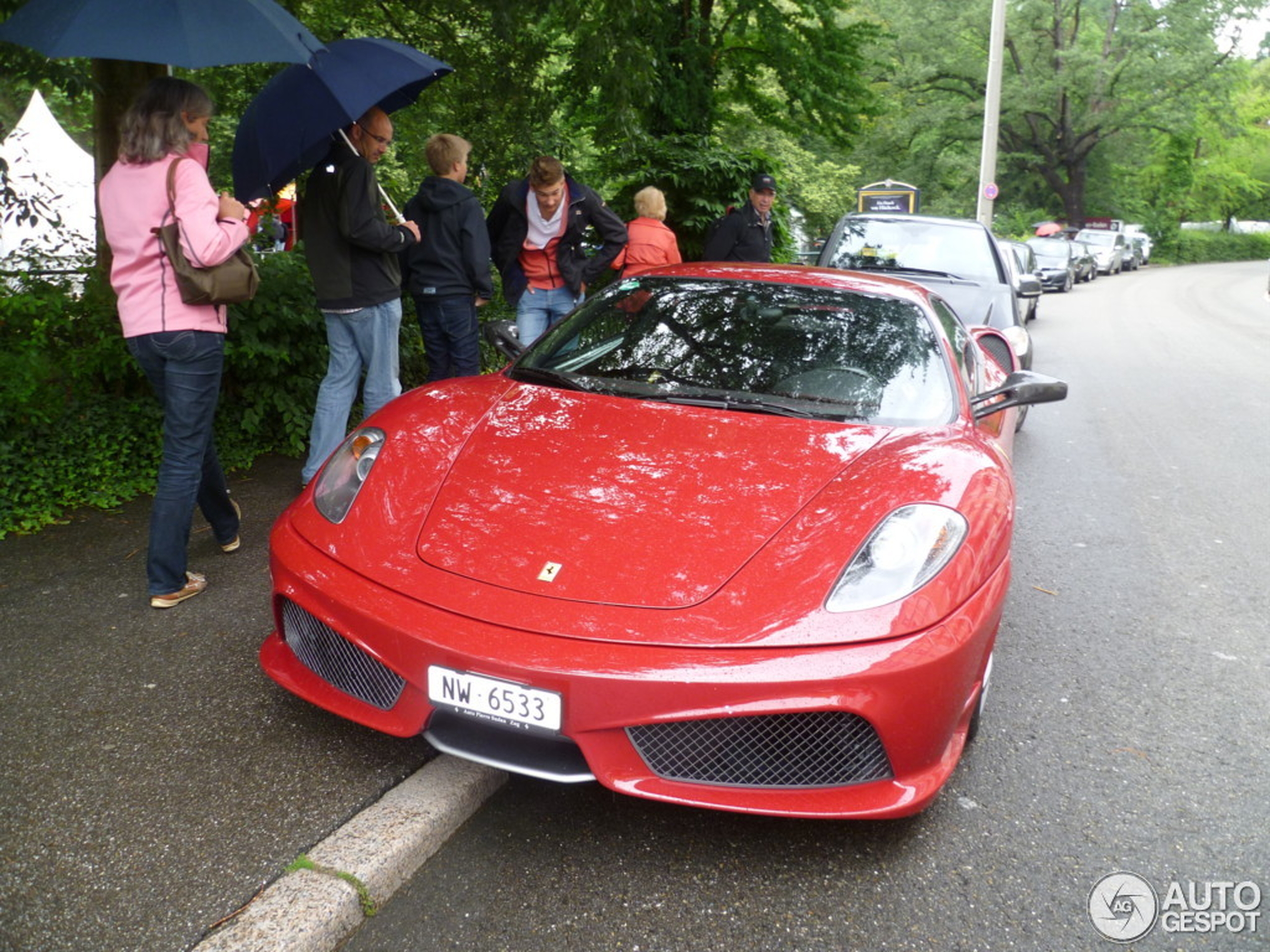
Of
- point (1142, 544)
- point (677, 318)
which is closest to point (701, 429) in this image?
point (677, 318)

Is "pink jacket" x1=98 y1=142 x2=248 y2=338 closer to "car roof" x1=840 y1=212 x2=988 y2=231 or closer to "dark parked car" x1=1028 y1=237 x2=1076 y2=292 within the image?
"car roof" x1=840 y1=212 x2=988 y2=231

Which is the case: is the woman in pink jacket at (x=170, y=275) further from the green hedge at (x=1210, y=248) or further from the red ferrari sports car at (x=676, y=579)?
the green hedge at (x=1210, y=248)

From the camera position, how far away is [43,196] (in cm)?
538

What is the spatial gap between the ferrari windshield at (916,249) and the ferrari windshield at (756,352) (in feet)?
15.3

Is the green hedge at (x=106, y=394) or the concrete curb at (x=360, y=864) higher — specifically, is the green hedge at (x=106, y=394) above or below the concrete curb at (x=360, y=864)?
above

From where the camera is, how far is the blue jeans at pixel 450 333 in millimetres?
5559

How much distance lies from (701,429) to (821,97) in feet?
30.2

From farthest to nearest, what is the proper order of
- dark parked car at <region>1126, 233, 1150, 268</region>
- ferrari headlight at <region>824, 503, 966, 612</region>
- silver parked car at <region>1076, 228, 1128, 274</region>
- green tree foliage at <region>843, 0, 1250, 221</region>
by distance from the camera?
dark parked car at <region>1126, 233, 1150, 268</region> → green tree foliage at <region>843, 0, 1250, 221</region> → silver parked car at <region>1076, 228, 1128, 274</region> → ferrari headlight at <region>824, 503, 966, 612</region>

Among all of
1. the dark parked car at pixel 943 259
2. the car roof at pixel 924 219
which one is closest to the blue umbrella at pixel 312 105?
the dark parked car at pixel 943 259

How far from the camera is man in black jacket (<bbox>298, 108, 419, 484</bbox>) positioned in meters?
4.61

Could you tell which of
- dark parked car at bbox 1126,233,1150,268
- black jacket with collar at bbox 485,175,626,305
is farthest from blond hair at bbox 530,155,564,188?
dark parked car at bbox 1126,233,1150,268

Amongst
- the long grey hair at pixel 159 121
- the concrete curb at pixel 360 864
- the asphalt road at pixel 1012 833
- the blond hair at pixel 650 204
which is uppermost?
the long grey hair at pixel 159 121

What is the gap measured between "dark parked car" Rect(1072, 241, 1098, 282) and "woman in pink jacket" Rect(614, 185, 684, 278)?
24.5 meters

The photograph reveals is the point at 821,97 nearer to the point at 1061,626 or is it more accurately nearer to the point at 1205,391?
the point at 1205,391
